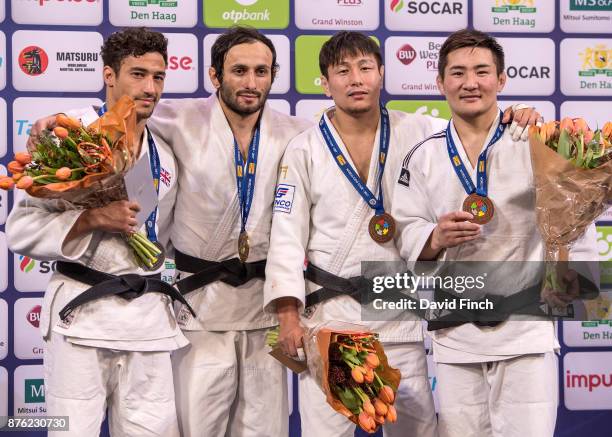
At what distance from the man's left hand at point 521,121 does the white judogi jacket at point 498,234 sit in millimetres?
27

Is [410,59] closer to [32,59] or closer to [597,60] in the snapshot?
[597,60]

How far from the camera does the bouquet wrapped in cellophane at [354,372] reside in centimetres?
303

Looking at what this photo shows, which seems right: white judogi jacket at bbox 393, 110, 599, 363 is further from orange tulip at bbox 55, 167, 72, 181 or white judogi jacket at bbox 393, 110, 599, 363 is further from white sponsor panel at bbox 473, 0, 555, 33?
white sponsor panel at bbox 473, 0, 555, 33

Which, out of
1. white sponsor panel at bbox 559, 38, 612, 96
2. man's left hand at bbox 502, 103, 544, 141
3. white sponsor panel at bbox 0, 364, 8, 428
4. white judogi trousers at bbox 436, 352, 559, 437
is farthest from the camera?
white sponsor panel at bbox 559, 38, 612, 96

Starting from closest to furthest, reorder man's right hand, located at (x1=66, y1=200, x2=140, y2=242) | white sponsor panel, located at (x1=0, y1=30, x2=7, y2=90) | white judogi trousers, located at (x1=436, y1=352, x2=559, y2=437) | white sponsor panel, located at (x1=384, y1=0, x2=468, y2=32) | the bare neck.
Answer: man's right hand, located at (x1=66, y1=200, x2=140, y2=242) < white judogi trousers, located at (x1=436, y1=352, x2=559, y2=437) < the bare neck < white sponsor panel, located at (x1=0, y1=30, x2=7, y2=90) < white sponsor panel, located at (x1=384, y1=0, x2=468, y2=32)

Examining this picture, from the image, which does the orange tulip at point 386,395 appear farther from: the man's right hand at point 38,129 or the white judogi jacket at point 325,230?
the man's right hand at point 38,129

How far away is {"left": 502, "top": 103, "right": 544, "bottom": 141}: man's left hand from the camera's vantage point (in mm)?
3240

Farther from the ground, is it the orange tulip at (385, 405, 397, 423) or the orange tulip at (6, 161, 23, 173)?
the orange tulip at (6, 161, 23, 173)

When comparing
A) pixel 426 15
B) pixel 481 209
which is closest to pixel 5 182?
pixel 481 209

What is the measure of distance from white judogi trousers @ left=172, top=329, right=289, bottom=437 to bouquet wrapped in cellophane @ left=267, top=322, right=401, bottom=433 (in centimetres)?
50

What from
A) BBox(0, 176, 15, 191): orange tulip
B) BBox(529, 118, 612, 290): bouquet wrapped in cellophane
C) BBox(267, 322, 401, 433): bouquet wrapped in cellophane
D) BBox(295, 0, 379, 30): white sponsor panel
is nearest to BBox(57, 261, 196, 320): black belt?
BBox(0, 176, 15, 191): orange tulip

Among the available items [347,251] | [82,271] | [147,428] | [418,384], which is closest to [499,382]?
[418,384]

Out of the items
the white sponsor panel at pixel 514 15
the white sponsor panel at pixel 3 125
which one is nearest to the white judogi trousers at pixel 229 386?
the white sponsor panel at pixel 3 125

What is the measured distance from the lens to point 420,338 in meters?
3.48
